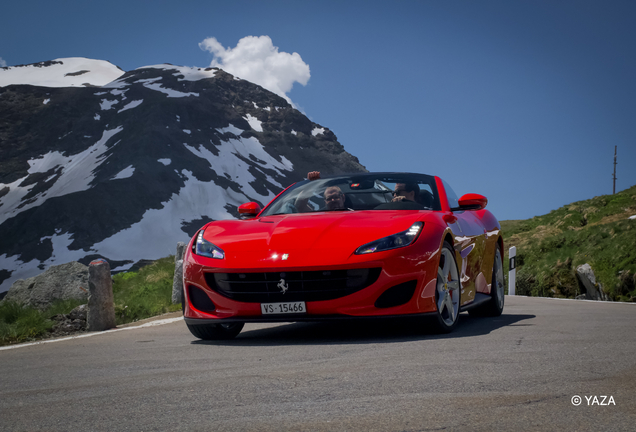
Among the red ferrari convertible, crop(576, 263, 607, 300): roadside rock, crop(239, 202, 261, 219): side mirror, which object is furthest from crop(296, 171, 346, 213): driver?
crop(576, 263, 607, 300): roadside rock

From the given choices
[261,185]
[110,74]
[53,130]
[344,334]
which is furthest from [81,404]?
[110,74]

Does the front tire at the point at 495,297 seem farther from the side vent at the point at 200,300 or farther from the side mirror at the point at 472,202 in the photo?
the side vent at the point at 200,300

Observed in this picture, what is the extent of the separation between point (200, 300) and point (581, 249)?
46.7 feet

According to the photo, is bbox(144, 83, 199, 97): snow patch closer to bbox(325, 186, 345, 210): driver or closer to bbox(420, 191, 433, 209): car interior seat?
bbox(325, 186, 345, 210): driver

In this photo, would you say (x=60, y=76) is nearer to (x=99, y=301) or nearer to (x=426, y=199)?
(x=99, y=301)

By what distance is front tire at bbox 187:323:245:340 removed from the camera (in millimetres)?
5445

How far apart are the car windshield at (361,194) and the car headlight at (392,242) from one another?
0.88 meters

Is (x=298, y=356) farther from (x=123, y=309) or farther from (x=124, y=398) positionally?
(x=123, y=309)

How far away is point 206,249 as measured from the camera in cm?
530

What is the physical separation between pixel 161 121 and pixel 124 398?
134m

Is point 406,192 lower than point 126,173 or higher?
lower

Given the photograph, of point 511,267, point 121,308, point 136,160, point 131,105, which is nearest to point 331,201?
point 121,308

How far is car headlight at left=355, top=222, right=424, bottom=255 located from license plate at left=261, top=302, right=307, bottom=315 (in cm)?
57

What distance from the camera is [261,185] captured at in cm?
12550
